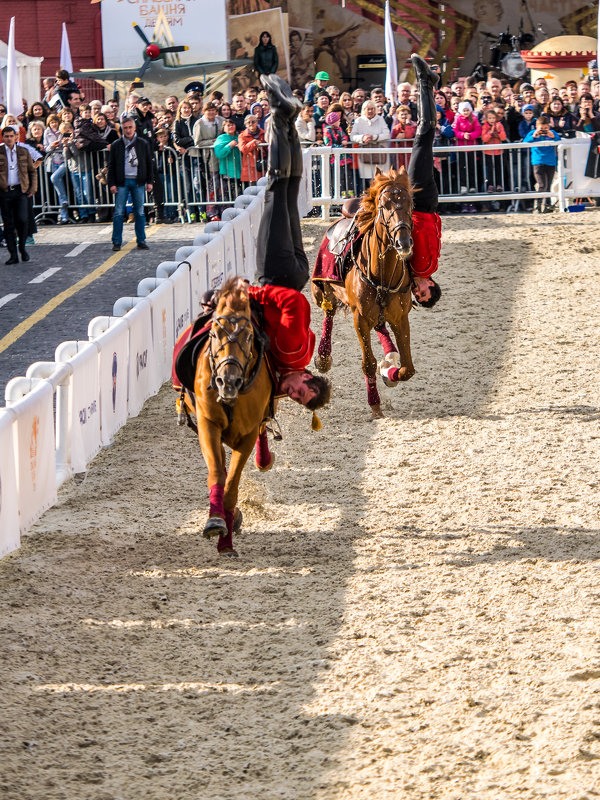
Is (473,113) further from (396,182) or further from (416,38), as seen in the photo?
(416,38)

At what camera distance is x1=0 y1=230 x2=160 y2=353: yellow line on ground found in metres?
15.5

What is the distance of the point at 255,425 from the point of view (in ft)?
28.2

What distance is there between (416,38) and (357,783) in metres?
36.1

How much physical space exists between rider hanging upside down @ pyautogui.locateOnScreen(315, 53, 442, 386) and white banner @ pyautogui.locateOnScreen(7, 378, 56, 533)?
155 inches

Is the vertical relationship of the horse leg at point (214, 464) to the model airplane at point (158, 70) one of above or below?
below

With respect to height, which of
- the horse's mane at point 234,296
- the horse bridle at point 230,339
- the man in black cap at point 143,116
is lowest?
the horse bridle at point 230,339

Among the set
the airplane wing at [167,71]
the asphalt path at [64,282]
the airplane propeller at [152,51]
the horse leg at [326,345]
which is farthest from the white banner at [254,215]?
the airplane wing at [167,71]

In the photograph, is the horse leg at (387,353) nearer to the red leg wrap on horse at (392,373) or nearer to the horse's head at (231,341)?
the red leg wrap on horse at (392,373)

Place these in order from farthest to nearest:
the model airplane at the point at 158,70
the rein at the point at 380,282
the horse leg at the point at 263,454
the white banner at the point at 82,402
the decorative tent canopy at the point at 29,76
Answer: the decorative tent canopy at the point at 29,76, the model airplane at the point at 158,70, the rein at the point at 380,282, the white banner at the point at 82,402, the horse leg at the point at 263,454

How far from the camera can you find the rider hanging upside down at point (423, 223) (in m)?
12.3

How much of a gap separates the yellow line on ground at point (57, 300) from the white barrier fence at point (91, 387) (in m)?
2.12

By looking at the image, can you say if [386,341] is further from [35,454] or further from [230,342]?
[230,342]

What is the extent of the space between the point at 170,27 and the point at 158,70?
164 cm

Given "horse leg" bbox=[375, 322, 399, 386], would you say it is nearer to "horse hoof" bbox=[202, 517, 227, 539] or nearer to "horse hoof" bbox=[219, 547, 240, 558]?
"horse hoof" bbox=[219, 547, 240, 558]
